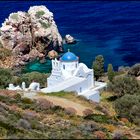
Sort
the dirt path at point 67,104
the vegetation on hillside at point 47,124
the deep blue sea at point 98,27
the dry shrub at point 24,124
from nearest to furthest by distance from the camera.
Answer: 1. the vegetation on hillside at point 47,124
2. the dry shrub at point 24,124
3. the dirt path at point 67,104
4. the deep blue sea at point 98,27

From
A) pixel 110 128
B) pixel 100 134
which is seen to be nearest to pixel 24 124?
pixel 100 134

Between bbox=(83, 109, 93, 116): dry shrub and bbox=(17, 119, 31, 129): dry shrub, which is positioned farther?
bbox=(83, 109, 93, 116): dry shrub

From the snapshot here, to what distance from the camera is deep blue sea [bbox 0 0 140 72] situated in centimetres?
→ 9688

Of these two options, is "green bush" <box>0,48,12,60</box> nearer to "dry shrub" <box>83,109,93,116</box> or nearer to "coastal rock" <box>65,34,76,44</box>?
"coastal rock" <box>65,34,76,44</box>

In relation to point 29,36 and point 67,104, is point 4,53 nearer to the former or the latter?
point 29,36

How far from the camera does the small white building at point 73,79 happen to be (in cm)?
5800

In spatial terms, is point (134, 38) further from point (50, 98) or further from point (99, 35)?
point (50, 98)

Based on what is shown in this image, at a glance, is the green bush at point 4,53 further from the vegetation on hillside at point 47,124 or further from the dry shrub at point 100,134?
the dry shrub at point 100,134

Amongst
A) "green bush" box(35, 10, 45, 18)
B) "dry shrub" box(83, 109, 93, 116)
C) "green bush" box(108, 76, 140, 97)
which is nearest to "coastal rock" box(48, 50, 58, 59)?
"green bush" box(35, 10, 45, 18)

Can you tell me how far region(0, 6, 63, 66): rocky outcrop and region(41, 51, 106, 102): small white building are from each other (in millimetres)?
34036

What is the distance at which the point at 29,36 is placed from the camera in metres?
100

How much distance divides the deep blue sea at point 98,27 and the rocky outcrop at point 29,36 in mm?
3738

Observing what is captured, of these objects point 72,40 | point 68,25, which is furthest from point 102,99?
point 68,25

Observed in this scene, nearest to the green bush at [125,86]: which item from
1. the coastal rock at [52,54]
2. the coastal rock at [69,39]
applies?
the coastal rock at [52,54]
